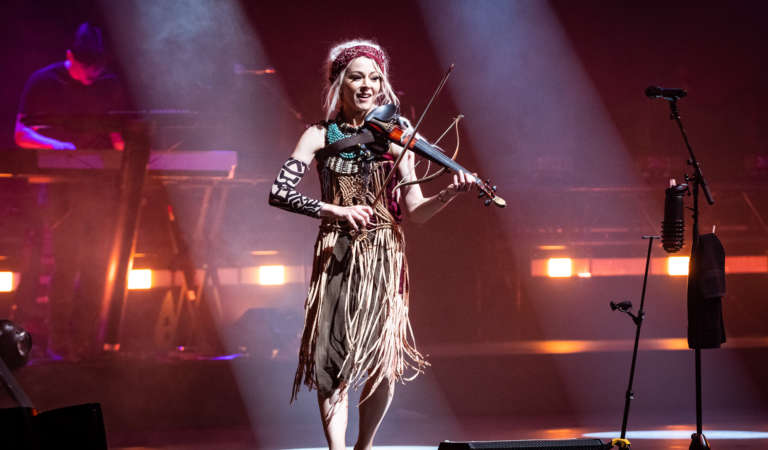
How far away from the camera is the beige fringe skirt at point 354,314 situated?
2189 millimetres

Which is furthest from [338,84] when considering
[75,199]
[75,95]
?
[75,199]

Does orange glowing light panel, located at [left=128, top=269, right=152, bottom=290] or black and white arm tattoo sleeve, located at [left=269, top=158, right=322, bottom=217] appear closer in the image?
black and white arm tattoo sleeve, located at [left=269, top=158, right=322, bottom=217]

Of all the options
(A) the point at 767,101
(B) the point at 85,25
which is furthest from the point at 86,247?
(A) the point at 767,101

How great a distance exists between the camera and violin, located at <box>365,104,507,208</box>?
2025mm

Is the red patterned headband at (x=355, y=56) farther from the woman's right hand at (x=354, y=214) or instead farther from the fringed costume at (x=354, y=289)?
the woman's right hand at (x=354, y=214)

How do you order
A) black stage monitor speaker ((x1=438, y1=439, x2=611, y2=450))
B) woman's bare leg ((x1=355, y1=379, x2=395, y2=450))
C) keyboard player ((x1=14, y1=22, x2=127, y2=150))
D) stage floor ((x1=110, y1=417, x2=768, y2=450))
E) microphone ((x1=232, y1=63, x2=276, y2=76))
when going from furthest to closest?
microphone ((x1=232, y1=63, x2=276, y2=76)), keyboard player ((x1=14, y1=22, x2=127, y2=150)), stage floor ((x1=110, y1=417, x2=768, y2=450)), woman's bare leg ((x1=355, y1=379, x2=395, y2=450)), black stage monitor speaker ((x1=438, y1=439, x2=611, y2=450))

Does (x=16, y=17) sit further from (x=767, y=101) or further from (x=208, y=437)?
(x=767, y=101)

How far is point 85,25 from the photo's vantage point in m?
4.73

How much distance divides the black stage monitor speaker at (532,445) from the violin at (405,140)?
666mm

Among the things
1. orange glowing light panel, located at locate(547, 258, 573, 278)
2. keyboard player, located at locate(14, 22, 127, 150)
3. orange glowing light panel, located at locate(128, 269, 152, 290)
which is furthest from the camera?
orange glowing light panel, located at locate(547, 258, 573, 278)

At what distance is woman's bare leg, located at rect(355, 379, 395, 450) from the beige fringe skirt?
0.03 metres

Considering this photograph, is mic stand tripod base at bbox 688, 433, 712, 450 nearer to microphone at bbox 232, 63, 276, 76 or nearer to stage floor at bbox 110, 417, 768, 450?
stage floor at bbox 110, 417, 768, 450

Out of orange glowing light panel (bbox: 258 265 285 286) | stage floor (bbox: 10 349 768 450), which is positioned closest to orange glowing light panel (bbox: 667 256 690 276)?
stage floor (bbox: 10 349 768 450)

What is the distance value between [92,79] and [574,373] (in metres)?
3.77
